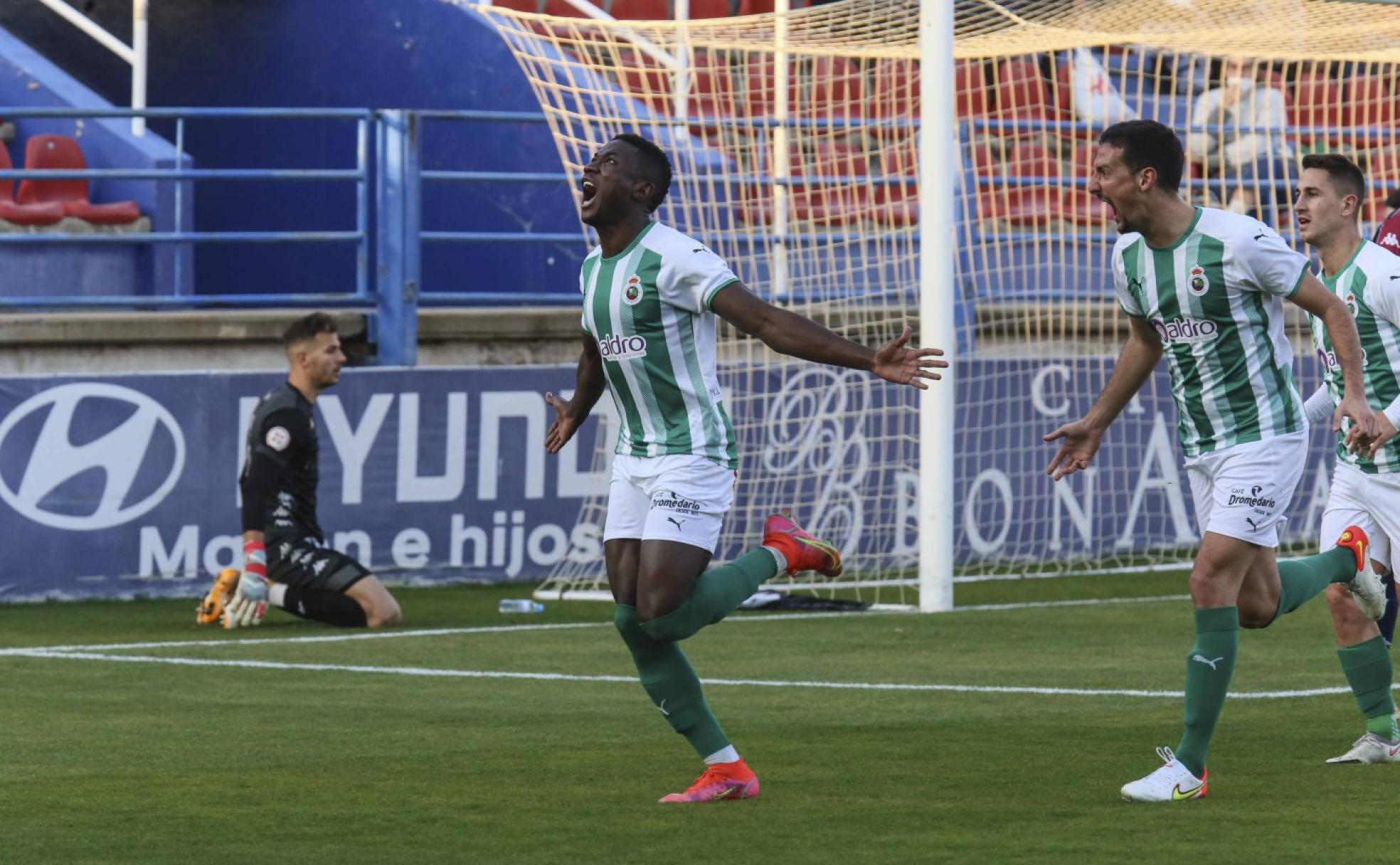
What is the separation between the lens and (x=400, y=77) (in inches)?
715

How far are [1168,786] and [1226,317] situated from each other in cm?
131

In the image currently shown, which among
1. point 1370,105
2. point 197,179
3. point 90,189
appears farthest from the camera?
point 1370,105

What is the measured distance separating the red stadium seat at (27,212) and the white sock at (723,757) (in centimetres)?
970

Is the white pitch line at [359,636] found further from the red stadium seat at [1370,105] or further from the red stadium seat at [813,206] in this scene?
the red stadium seat at [1370,105]

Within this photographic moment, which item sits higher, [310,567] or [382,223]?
[382,223]

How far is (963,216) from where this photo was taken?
1490cm

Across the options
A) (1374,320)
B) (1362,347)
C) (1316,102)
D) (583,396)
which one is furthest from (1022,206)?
(583,396)

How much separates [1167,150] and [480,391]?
7.88m

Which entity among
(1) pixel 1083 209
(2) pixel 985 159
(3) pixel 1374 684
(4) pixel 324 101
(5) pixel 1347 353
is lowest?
(3) pixel 1374 684

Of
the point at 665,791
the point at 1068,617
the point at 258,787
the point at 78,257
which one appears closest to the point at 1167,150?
the point at 665,791

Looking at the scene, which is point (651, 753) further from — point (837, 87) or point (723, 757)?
point (837, 87)

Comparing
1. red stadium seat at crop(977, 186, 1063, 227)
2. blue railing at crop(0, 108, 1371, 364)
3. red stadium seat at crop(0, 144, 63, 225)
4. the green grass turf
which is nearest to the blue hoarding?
blue railing at crop(0, 108, 1371, 364)

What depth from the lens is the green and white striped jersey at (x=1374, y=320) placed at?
25.9ft

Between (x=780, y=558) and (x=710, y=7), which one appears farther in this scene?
(x=710, y=7)
